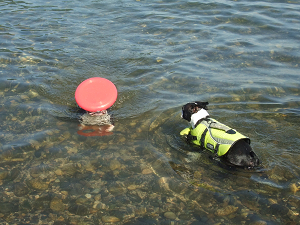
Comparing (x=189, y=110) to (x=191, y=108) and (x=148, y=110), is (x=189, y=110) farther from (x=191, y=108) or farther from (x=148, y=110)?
(x=148, y=110)

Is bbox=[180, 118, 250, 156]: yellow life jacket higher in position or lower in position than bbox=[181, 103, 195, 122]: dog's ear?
lower

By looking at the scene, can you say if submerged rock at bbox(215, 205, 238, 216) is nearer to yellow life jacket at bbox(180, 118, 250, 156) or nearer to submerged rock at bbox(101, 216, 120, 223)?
yellow life jacket at bbox(180, 118, 250, 156)

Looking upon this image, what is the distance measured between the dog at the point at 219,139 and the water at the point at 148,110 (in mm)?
236

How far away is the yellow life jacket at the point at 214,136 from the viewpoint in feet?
16.0

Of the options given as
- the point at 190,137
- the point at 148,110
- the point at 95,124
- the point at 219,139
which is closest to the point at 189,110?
the point at 190,137

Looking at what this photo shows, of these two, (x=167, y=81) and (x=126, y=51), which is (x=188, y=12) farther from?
(x=167, y=81)

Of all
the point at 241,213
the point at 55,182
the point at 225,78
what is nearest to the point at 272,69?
the point at 225,78

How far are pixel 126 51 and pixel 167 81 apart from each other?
88.6 inches

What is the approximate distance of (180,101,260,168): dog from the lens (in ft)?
15.9

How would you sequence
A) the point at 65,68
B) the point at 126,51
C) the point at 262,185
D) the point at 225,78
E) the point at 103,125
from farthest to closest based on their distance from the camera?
the point at 126,51
the point at 65,68
the point at 225,78
the point at 103,125
the point at 262,185

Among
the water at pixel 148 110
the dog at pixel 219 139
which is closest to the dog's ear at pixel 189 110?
the dog at pixel 219 139

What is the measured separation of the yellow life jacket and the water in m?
0.29

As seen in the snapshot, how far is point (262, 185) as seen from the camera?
4711 mm

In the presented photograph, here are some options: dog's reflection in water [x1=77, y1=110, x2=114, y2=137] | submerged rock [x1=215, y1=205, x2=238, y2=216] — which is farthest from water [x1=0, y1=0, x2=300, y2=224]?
dog's reflection in water [x1=77, y1=110, x2=114, y2=137]
